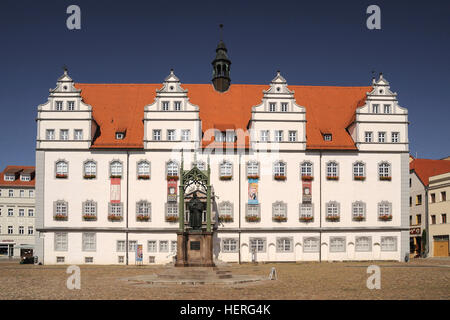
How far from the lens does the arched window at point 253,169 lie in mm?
42500

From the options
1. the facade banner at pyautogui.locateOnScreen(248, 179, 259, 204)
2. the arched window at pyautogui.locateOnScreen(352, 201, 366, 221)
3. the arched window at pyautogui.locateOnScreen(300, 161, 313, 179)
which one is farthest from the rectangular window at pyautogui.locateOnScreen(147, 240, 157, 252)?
the arched window at pyautogui.locateOnScreen(352, 201, 366, 221)

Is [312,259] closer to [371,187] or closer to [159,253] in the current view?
[371,187]

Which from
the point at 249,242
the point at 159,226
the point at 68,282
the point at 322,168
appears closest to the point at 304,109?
the point at 322,168

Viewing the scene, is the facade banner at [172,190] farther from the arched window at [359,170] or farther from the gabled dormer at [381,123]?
the gabled dormer at [381,123]

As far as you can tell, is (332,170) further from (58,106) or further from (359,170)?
(58,106)

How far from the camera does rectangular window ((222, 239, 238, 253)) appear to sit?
42094mm

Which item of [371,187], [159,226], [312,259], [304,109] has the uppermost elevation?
[304,109]

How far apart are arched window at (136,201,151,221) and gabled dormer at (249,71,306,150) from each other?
9796mm

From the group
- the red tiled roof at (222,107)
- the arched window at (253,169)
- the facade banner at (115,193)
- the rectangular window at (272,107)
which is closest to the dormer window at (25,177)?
the red tiled roof at (222,107)

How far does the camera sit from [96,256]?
41.6 meters

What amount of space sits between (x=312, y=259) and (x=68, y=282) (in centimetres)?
2318

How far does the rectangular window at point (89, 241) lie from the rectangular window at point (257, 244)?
1245 cm

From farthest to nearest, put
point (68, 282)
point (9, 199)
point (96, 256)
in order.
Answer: point (9, 199) < point (96, 256) < point (68, 282)

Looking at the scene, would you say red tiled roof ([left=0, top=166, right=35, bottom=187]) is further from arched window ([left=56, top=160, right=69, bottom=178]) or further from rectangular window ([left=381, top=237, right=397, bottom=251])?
rectangular window ([left=381, top=237, right=397, bottom=251])
